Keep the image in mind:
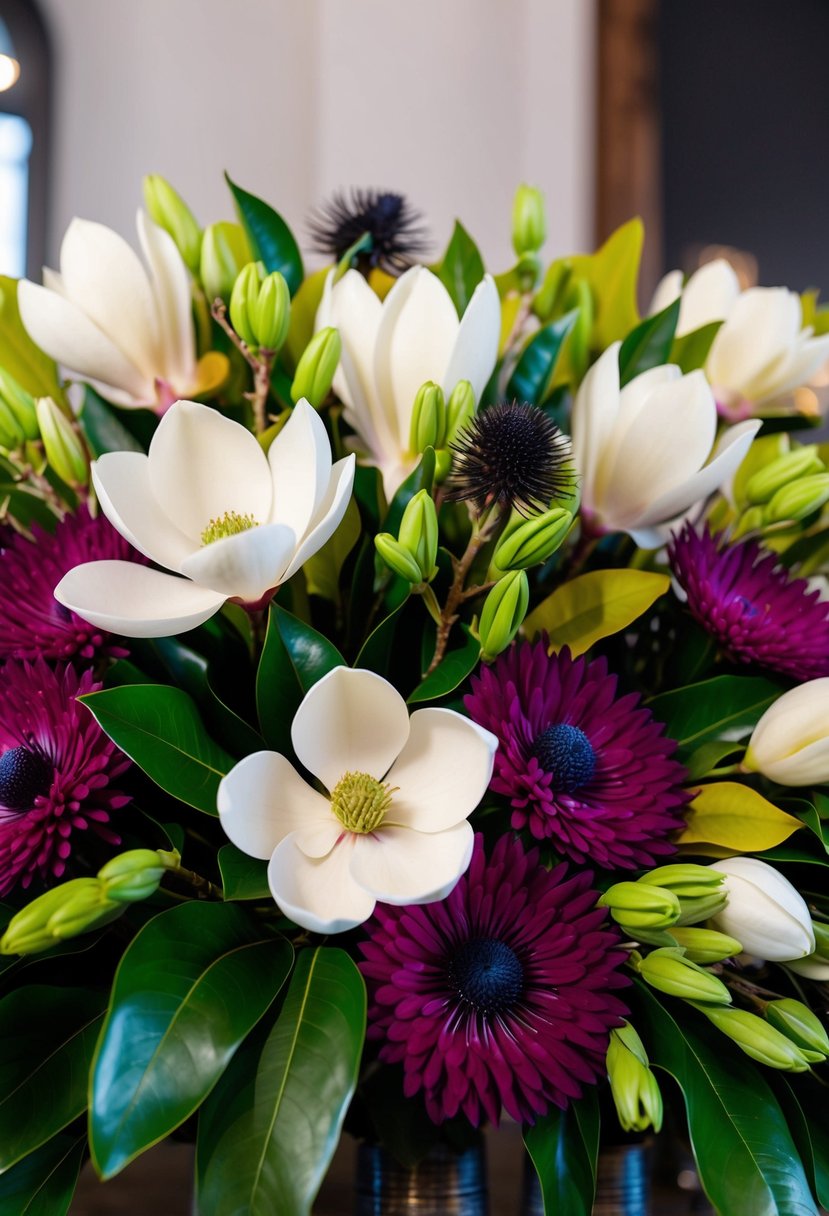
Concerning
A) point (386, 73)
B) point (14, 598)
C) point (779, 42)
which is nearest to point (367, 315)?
point (14, 598)

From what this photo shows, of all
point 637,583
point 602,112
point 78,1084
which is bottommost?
point 78,1084

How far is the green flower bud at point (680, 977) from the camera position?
0.94ft

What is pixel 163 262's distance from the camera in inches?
16.0

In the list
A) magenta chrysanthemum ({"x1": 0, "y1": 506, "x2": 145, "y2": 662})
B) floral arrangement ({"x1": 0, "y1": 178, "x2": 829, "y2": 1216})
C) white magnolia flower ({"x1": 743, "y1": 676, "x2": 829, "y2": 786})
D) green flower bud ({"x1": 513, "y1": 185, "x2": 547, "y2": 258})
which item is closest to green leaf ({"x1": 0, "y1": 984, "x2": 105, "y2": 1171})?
floral arrangement ({"x1": 0, "y1": 178, "x2": 829, "y2": 1216})

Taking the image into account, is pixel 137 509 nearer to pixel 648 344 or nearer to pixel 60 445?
pixel 60 445

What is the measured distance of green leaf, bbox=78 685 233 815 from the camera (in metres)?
0.29

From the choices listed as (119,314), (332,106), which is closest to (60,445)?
(119,314)

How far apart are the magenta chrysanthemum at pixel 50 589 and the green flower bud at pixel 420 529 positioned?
0.10m

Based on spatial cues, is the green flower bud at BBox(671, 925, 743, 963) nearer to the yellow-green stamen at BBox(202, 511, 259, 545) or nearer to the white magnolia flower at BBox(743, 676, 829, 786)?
the white magnolia flower at BBox(743, 676, 829, 786)

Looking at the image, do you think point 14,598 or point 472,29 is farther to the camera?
point 472,29

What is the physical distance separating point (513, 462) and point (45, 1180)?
0.25m

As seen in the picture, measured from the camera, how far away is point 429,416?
13.2 inches

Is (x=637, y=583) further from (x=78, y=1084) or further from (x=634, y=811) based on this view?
(x=78, y=1084)

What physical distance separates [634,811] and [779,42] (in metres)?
1.16
